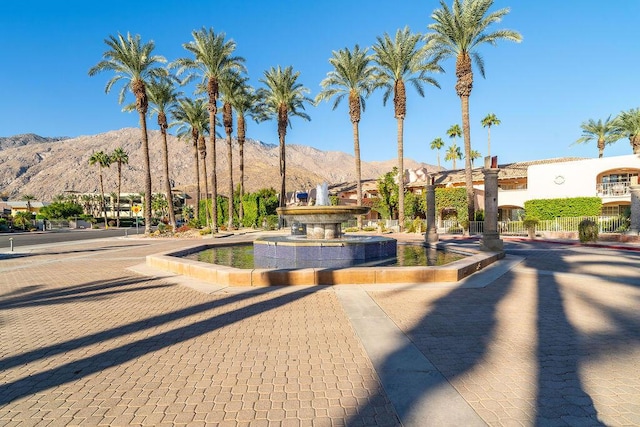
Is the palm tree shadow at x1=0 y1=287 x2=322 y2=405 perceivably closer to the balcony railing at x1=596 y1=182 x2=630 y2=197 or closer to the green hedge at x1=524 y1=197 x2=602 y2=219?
the green hedge at x1=524 y1=197 x2=602 y2=219

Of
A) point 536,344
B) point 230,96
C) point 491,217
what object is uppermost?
point 230,96

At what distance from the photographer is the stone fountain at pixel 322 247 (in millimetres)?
11422

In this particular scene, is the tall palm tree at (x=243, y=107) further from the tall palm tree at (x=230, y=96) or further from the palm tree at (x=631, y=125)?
the palm tree at (x=631, y=125)

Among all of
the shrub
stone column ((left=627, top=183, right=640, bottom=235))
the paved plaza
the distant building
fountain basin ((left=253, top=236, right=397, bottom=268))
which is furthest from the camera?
the distant building

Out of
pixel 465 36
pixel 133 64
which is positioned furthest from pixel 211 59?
pixel 465 36

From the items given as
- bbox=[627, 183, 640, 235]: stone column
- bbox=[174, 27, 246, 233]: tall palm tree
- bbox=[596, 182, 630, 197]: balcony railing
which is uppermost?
bbox=[174, 27, 246, 233]: tall palm tree

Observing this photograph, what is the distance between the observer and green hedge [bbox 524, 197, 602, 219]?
30.3 m

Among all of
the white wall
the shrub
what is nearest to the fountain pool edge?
the shrub

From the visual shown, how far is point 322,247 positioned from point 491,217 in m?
7.49

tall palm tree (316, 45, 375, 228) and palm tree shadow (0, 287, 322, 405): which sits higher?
tall palm tree (316, 45, 375, 228)

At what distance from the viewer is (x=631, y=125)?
3978 cm

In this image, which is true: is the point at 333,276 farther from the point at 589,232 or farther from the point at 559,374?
the point at 589,232

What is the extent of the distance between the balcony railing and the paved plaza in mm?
32569

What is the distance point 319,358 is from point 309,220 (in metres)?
9.77
